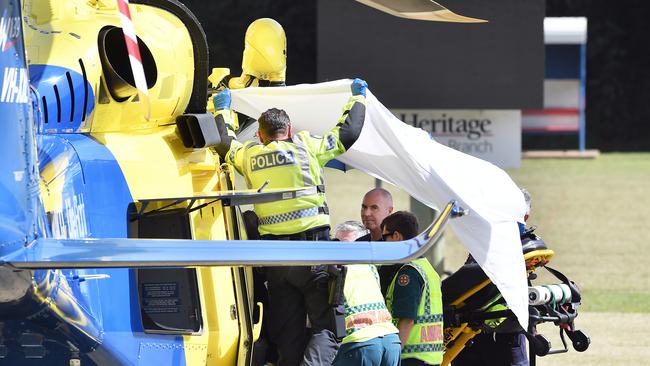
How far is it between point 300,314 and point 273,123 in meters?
0.98

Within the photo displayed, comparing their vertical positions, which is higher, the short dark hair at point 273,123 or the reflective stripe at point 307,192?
the short dark hair at point 273,123

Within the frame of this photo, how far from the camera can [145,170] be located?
19.7 ft

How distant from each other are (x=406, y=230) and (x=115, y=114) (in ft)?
6.20

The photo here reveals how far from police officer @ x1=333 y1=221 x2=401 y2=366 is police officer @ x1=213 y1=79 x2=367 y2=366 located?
0.09 metres

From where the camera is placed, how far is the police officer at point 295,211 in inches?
261

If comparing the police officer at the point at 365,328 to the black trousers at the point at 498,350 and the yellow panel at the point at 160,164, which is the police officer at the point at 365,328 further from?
the black trousers at the point at 498,350

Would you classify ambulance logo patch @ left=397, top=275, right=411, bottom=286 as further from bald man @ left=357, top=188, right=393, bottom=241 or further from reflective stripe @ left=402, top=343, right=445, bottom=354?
bald man @ left=357, top=188, right=393, bottom=241

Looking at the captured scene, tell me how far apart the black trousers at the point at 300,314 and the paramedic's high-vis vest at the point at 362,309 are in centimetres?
10

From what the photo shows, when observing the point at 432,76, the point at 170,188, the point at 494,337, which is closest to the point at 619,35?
the point at 432,76

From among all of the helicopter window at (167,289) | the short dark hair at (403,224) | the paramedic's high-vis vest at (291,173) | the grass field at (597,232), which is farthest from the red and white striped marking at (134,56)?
the grass field at (597,232)

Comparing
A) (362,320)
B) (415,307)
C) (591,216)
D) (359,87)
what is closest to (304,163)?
(359,87)

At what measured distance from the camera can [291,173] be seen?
6668 millimetres

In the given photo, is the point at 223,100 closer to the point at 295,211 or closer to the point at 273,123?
the point at 273,123

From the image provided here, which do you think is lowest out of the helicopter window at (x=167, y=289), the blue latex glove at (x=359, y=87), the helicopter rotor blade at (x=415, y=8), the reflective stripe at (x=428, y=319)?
the reflective stripe at (x=428, y=319)
